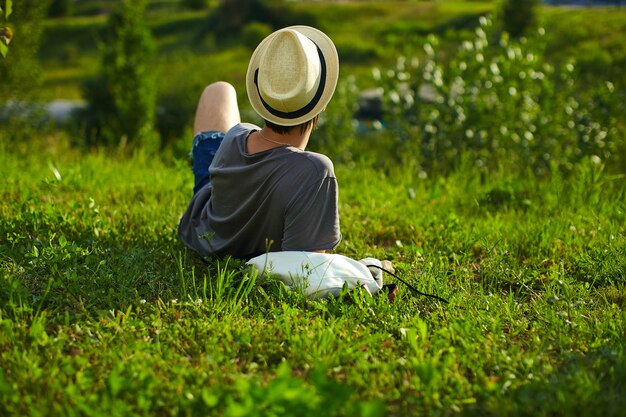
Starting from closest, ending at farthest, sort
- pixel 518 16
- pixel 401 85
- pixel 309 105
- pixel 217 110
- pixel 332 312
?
pixel 332 312 → pixel 309 105 → pixel 217 110 → pixel 401 85 → pixel 518 16

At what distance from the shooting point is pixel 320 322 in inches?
108

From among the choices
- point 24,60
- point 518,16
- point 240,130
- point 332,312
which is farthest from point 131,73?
point 332,312

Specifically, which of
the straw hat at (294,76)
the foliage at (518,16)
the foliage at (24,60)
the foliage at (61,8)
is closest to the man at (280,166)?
the straw hat at (294,76)

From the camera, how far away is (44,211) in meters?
4.14

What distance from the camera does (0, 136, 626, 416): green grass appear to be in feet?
7.36

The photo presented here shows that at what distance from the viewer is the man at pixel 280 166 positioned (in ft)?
10.0

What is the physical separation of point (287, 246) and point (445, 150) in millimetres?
4593

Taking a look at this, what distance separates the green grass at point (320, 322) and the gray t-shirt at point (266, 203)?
0.61 feet

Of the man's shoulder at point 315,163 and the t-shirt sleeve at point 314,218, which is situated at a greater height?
the man's shoulder at point 315,163

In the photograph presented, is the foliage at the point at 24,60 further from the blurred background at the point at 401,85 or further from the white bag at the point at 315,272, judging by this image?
the white bag at the point at 315,272

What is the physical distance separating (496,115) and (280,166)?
15.1 ft

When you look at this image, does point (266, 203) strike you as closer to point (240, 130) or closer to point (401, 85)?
point (240, 130)

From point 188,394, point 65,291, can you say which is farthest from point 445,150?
point 188,394

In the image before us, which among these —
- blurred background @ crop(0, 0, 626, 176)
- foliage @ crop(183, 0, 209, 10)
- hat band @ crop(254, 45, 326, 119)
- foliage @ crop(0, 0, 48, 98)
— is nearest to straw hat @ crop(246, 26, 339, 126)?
hat band @ crop(254, 45, 326, 119)
